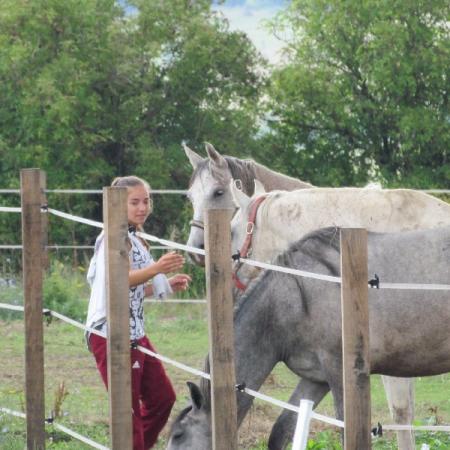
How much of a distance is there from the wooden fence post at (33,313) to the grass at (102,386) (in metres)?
0.20

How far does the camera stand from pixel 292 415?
5285mm

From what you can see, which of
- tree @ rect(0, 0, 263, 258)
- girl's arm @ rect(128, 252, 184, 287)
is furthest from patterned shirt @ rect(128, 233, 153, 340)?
tree @ rect(0, 0, 263, 258)

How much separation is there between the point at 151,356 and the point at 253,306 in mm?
511

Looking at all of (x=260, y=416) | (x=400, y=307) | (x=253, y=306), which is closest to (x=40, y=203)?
(x=253, y=306)

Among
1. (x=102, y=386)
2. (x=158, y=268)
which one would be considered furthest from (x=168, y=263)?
(x=102, y=386)

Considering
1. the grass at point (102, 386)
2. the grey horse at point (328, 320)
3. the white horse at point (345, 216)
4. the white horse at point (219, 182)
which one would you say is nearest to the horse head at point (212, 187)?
the white horse at point (219, 182)

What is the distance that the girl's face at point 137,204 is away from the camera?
5.14 m

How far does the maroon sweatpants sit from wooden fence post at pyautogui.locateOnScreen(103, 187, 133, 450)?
0.39 m

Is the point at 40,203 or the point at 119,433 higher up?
the point at 40,203

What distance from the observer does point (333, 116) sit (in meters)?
29.1

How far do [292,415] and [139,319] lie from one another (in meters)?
0.77

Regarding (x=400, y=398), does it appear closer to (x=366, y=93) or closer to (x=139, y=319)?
(x=139, y=319)

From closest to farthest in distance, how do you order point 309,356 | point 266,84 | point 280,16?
point 309,356 < point 266,84 < point 280,16

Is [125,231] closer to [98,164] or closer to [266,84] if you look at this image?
[98,164]
